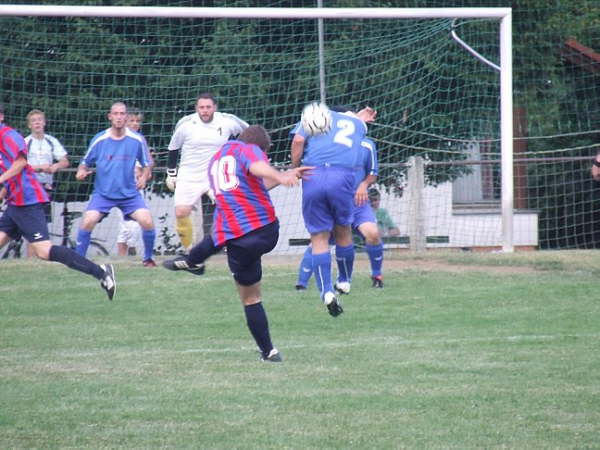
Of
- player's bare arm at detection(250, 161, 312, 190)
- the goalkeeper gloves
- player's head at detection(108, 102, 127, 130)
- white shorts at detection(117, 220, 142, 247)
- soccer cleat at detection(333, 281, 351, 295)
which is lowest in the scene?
soccer cleat at detection(333, 281, 351, 295)

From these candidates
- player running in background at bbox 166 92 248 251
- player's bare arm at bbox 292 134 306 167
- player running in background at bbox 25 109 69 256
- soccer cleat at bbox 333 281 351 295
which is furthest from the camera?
player running in background at bbox 25 109 69 256

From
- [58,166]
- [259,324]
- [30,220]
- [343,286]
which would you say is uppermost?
[58,166]

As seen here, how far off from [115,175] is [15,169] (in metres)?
3.26

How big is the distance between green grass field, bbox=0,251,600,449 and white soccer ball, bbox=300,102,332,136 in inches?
67.0

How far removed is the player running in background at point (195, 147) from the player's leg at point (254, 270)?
19.2 ft

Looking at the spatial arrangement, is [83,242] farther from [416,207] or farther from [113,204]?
[416,207]

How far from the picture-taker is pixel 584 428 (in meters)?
6.02

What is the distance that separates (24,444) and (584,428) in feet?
9.53

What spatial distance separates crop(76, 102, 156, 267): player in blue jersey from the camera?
527 inches

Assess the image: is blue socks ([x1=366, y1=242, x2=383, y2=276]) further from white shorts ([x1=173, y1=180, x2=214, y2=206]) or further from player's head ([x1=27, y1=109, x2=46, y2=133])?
player's head ([x1=27, y1=109, x2=46, y2=133])

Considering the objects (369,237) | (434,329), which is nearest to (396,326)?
(434,329)

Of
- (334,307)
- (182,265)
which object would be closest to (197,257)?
(182,265)

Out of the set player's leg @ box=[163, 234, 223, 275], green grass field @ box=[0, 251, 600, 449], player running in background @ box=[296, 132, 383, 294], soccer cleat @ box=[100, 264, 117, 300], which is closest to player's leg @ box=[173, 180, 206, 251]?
green grass field @ box=[0, 251, 600, 449]

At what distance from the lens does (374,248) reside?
40.5 ft
